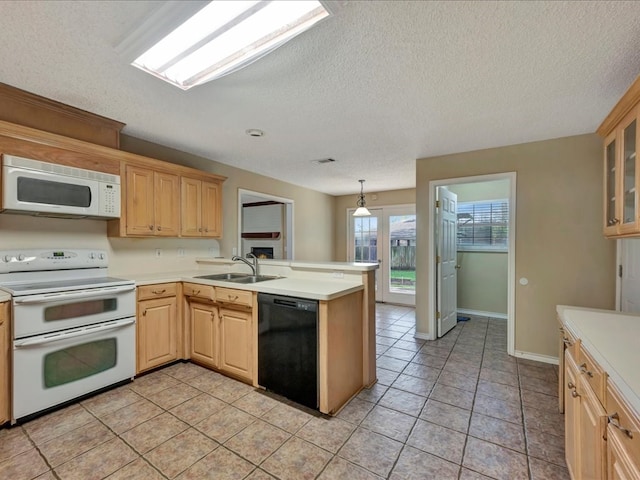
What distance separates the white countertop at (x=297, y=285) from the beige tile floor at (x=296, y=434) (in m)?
0.89

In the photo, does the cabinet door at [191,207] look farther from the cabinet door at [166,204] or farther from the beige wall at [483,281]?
the beige wall at [483,281]

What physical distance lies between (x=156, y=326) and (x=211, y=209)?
1486 millimetres

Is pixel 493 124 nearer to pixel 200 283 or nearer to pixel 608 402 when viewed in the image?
pixel 608 402

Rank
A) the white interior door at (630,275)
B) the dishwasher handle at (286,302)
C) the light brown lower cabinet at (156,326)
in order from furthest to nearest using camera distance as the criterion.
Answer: the light brown lower cabinet at (156,326)
the white interior door at (630,275)
the dishwasher handle at (286,302)

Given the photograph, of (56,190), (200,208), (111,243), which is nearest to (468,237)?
(200,208)

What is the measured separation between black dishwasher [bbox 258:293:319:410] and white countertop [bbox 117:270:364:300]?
56 mm

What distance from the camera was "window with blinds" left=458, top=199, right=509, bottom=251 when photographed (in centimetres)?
Answer: 488

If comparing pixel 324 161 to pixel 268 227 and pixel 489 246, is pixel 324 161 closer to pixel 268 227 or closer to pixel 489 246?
pixel 268 227

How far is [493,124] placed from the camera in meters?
2.75

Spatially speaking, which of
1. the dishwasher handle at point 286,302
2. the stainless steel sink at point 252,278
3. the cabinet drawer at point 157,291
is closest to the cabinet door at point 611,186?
the dishwasher handle at point 286,302

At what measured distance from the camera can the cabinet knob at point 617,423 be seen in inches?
35.0

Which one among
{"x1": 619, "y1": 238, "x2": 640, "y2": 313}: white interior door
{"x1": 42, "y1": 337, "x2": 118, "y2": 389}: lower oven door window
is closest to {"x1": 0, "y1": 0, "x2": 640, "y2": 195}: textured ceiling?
{"x1": 619, "y1": 238, "x2": 640, "y2": 313}: white interior door

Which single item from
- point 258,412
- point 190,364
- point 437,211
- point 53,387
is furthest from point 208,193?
point 437,211

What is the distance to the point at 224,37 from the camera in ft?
4.84
